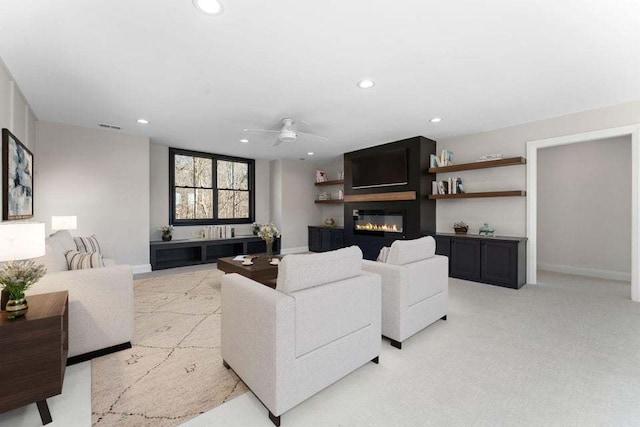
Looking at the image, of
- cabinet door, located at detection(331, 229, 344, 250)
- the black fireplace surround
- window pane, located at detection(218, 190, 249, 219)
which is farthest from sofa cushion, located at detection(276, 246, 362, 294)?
window pane, located at detection(218, 190, 249, 219)

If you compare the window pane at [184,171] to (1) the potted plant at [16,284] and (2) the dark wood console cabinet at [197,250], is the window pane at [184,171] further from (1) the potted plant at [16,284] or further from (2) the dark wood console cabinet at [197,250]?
(1) the potted plant at [16,284]

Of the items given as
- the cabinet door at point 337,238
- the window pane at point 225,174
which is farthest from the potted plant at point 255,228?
the cabinet door at point 337,238

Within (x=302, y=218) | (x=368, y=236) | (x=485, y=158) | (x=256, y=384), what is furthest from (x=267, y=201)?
(x=256, y=384)

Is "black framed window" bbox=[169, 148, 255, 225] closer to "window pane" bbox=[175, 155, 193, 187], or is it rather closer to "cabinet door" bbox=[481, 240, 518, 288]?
"window pane" bbox=[175, 155, 193, 187]

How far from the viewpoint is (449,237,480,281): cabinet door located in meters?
4.45

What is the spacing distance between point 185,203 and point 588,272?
8023 mm

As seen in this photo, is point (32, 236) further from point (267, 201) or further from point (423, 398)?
point (267, 201)

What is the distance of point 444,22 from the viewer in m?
2.01

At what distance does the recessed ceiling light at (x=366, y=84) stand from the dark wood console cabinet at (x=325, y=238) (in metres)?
4.24

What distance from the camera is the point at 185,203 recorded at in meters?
6.27

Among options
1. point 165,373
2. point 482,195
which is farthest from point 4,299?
point 482,195

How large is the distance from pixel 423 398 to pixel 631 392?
1365 mm

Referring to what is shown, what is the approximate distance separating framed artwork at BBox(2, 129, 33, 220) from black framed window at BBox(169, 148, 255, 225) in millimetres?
2494

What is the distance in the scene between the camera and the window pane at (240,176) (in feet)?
23.2
